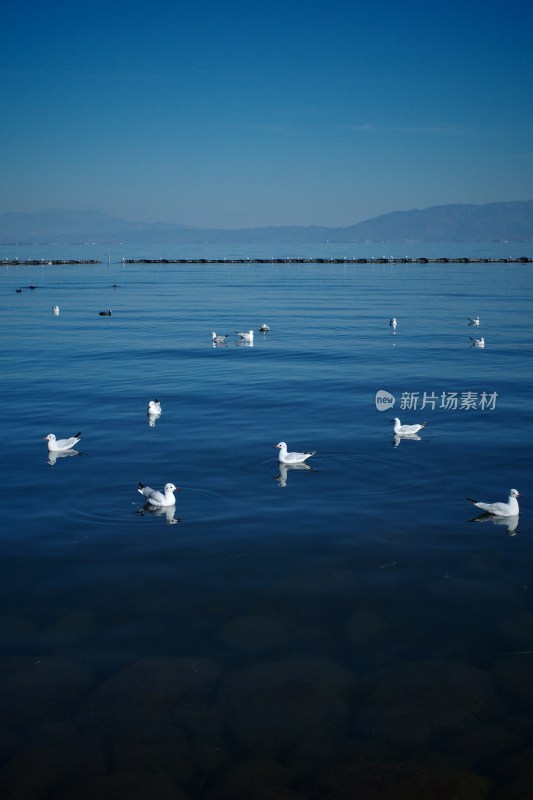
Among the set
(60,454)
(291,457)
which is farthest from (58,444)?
(291,457)

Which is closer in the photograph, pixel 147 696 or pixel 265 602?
pixel 147 696

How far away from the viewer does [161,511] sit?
16.0m

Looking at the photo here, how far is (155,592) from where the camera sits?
12.7 metres

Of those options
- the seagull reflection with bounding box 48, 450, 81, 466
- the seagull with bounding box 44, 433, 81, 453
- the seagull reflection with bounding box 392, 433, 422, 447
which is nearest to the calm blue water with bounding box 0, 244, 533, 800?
the seagull reflection with bounding box 392, 433, 422, 447

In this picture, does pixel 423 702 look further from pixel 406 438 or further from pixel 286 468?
pixel 406 438

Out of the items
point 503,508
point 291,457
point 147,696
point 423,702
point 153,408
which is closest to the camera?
point 423,702

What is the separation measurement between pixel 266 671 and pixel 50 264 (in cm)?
16799

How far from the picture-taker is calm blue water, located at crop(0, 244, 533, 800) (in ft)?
29.8

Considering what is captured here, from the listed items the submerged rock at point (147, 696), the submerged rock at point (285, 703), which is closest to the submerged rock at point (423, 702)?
the submerged rock at point (285, 703)

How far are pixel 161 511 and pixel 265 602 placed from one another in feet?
14.5

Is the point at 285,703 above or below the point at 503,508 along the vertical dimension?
below

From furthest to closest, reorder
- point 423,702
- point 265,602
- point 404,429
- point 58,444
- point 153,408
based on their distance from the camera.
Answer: point 153,408 → point 404,429 → point 58,444 → point 265,602 → point 423,702

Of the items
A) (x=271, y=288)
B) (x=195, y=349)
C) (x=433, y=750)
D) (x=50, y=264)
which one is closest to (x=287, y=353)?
(x=195, y=349)

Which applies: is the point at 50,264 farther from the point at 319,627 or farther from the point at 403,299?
the point at 319,627
